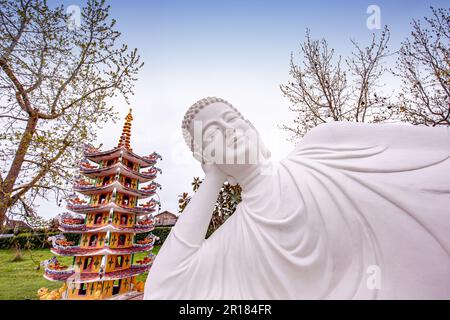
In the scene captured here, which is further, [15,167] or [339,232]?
[15,167]

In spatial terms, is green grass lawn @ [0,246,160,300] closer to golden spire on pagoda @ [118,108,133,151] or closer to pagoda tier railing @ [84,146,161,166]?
pagoda tier railing @ [84,146,161,166]

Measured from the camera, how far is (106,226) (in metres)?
5.22

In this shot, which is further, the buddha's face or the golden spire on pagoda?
the golden spire on pagoda

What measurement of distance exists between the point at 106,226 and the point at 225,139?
4.47 metres

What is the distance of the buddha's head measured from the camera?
1927mm

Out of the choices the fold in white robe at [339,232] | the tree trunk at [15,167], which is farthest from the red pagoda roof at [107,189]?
the fold in white robe at [339,232]

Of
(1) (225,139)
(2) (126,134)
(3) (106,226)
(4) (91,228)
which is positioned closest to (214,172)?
(1) (225,139)

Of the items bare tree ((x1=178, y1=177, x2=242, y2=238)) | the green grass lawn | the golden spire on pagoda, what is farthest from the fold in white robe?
the green grass lawn

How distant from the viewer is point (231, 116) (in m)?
2.10

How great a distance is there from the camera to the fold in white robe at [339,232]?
130 cm

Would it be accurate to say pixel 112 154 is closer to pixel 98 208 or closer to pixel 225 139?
pixel 98 208

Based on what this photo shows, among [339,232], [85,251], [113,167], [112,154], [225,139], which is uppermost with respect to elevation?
[112,154]

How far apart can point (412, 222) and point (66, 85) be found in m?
5.58

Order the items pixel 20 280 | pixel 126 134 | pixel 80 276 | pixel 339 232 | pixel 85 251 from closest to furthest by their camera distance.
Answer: pixel 339 232 < pixel 80 276 < pixel 85 251 < pixel 126 134 < pixel 20 280
